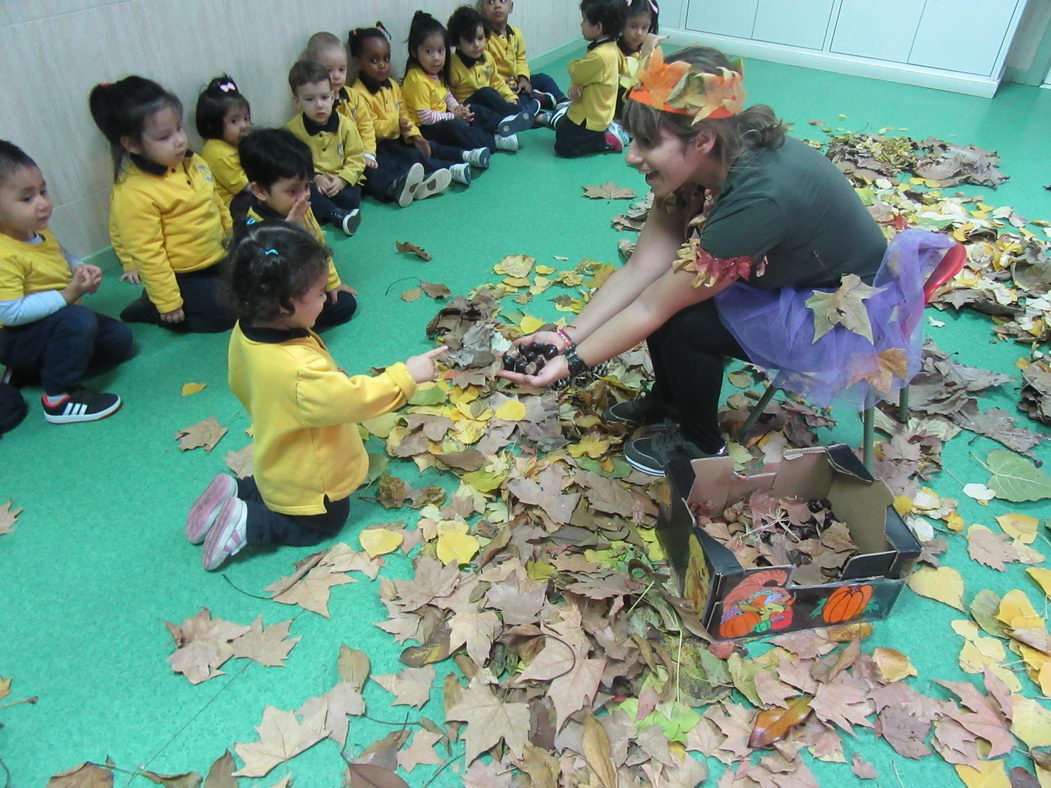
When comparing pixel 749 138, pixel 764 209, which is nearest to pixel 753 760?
pixel 764 209

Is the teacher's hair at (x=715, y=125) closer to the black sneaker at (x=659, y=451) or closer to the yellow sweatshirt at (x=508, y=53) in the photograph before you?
the black sneaker at (x=659, y=451)

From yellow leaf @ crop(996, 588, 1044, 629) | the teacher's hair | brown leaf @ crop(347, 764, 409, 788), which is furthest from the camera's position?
yellow leaf @ crop(996, 588, 1044, 629)

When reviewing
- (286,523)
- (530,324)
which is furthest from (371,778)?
(530,324)

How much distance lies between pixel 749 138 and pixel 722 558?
1140mm

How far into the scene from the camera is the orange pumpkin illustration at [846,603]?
1.83m

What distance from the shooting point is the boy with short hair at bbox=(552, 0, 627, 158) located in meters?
4.93

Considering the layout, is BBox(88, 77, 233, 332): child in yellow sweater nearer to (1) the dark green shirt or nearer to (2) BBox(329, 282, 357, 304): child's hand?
(2) BBox(329, 282, 357, 304): child's hand

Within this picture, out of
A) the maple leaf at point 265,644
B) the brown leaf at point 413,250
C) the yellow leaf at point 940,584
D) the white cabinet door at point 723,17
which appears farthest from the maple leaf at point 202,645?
the white cabinet door at point 723,17

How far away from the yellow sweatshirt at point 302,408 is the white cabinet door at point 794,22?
23.5ft

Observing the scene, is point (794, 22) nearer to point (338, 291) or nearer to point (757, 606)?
point (338, 291)

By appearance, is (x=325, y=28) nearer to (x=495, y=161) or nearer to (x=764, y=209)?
(x=495, y=161)

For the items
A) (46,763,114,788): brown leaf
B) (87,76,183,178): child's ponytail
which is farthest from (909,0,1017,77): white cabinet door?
(46,763,114,788): brown leaf

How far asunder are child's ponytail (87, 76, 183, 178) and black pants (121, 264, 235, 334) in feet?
1.78

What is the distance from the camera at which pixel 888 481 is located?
7.90 feet
